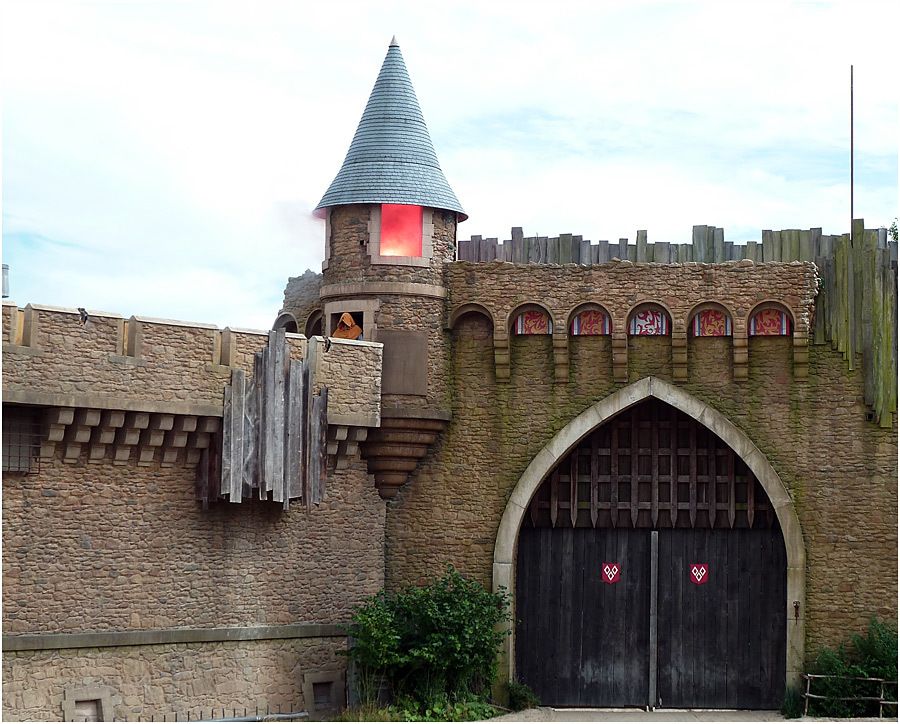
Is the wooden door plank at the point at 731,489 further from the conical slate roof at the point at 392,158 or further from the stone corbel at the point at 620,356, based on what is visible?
the conical slate roof at the point at 392,158

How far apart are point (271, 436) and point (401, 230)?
13.3 ft

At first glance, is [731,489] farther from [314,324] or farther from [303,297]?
[303,297]

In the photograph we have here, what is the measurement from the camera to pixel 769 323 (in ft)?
70.8

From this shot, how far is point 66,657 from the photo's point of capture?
18656 mm

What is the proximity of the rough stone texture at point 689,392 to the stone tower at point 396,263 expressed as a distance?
1.23 feet

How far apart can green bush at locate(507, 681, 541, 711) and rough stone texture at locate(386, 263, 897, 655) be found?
5.29ft

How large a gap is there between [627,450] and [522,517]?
193cm

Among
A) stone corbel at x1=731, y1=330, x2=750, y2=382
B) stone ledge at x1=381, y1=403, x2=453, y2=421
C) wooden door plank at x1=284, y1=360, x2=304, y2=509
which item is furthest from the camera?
stone ledge at x1=381, y1=403, x2=453, y2=421

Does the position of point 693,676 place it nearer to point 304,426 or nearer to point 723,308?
point 723,308

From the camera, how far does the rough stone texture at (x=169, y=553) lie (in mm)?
18516

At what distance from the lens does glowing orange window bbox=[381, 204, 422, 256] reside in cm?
2214

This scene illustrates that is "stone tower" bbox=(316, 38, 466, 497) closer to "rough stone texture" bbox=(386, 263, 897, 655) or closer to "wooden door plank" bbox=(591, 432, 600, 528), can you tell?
"rough stone texture" bbox=(386, 263, 897, 655)

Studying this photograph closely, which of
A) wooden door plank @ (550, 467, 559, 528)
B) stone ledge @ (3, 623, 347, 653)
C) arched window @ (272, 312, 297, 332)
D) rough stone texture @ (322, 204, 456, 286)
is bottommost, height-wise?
stone ledge @ (3, 623, 347, 653)

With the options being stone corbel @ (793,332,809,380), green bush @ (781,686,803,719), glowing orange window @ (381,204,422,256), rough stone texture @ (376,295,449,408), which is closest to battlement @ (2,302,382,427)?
rough stone texture @ (376,295,449,408)
